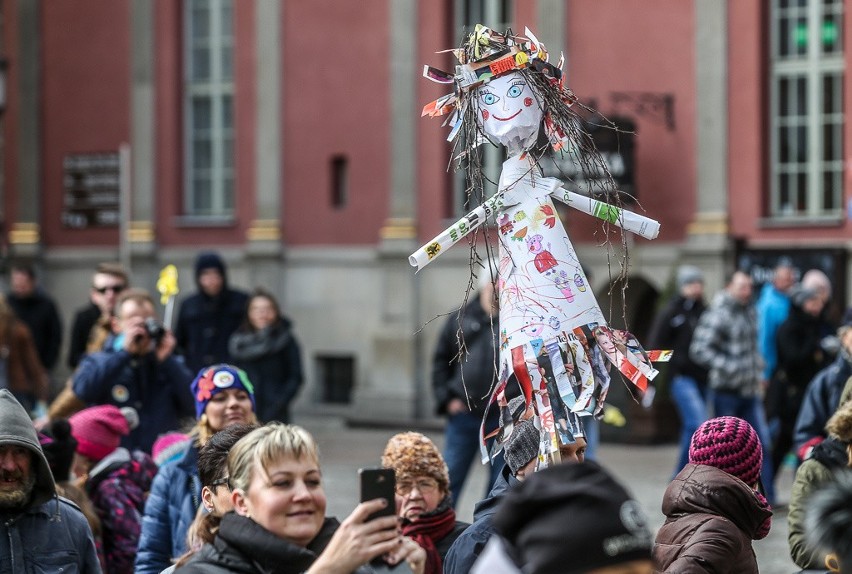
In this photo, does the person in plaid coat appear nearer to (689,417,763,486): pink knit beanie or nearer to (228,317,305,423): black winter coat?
(228,317,305,423): black winter coat

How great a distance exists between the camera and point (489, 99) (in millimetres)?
5586

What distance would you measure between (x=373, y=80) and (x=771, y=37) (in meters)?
4.79

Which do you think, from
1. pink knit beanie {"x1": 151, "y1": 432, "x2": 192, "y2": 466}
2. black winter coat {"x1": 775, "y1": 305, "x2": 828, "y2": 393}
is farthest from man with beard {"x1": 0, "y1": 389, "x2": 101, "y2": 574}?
black winter coat {"x1": 775, "y1": 305, "x2": 828, "y2": 393}

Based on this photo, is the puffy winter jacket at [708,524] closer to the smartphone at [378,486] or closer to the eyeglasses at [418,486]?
the eyeglasses at [418,486]

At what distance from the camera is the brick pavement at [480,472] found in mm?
10195

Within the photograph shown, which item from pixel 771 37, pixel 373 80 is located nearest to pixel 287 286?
pixel 373 80

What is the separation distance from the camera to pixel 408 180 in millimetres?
18797

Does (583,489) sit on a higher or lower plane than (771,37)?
lower

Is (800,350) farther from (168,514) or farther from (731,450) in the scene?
(731,450)

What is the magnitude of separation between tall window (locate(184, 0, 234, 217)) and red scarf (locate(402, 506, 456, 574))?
15.0m

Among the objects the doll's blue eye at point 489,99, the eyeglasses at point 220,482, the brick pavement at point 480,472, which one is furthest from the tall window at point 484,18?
the eyeglasses at point 220,482

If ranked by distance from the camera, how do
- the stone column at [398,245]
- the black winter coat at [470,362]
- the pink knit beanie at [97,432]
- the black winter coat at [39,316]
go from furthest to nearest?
the stone column at [398,245] < the black winter coat at [39,316] < the black winter coat at [470,362] < the pink knit beanie at [97,432]

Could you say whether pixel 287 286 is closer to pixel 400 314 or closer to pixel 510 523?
pixel 400 314

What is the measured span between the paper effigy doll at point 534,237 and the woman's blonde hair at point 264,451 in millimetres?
1486
